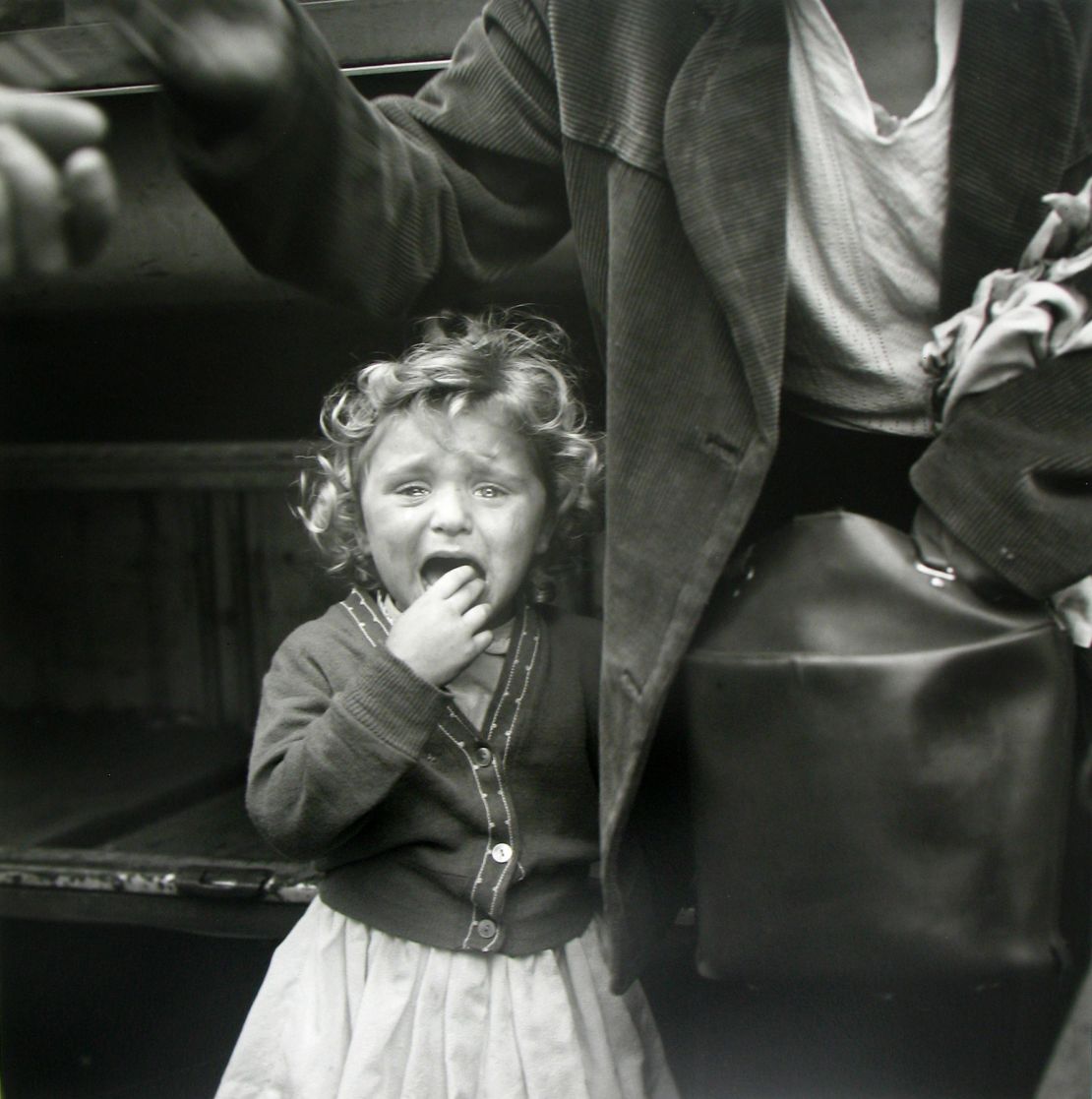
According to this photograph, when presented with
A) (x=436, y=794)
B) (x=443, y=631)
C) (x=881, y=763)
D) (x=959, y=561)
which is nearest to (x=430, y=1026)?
(x=436, y=794)

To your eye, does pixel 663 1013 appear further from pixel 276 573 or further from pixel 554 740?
pixel 276 573

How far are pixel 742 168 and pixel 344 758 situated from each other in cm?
55

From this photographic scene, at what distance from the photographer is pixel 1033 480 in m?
0.85

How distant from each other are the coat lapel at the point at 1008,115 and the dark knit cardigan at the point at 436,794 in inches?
20.8

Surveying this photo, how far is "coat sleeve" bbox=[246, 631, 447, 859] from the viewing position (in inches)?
38.2

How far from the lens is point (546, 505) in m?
1.14

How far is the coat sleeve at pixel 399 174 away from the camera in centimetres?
90

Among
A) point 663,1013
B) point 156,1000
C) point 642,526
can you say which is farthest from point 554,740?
point 156,1000

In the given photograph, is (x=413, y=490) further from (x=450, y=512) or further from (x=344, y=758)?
(x=344, y=758)

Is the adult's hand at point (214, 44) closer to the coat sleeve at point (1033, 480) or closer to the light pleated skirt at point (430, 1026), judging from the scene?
the coat sleeve at point (1033, 480)

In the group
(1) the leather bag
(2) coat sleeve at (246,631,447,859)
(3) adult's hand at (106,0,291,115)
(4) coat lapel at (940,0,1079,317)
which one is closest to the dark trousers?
(1) the leather bag

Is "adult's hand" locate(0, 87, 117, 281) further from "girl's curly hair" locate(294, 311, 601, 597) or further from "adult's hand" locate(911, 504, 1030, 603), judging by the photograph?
"adult's hand" locate(911, 504, 1030, 603)

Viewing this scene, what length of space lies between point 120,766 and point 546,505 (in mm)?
1014

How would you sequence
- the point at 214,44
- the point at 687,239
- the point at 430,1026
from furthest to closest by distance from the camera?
the point at 430,1026
the point at 687,239
the point at 214,44
